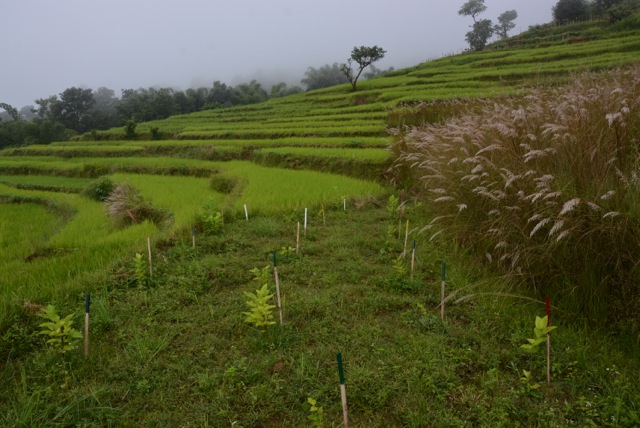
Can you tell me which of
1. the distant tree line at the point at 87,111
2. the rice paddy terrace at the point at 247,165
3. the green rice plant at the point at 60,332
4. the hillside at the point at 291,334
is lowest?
the hillside at the point at 291,334

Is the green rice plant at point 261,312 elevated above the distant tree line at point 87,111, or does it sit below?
below

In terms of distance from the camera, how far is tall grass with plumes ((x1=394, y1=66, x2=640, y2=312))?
284 centimetres

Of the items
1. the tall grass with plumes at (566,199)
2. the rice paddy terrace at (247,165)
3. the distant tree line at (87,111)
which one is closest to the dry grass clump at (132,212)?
the rice paddy terrace at (247,165)

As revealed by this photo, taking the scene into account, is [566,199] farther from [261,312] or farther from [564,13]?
[564,13]

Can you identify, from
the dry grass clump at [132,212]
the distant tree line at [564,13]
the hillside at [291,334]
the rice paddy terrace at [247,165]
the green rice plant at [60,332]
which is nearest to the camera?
the hillside at [291,334]

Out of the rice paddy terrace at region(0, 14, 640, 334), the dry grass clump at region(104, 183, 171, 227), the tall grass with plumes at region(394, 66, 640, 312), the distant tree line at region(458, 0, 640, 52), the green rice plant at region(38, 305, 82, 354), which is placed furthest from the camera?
the distant tree line at region(458, 0, 640, 52)

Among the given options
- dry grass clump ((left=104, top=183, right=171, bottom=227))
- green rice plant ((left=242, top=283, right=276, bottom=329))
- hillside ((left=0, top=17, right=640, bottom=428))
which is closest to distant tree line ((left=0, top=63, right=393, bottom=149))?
dry grass clump ((left=104, top=183, right=171, bottom=227))

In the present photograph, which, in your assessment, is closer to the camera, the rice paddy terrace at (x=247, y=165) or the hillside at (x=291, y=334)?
the hillside at (x=291, y=334)

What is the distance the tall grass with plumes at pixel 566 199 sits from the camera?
2.84 metres

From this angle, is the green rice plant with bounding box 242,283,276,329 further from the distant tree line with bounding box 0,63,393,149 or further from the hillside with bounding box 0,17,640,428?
the distant tree line with bounding box 0,63,393,149

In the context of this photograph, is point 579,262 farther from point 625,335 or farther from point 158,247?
point 158,247

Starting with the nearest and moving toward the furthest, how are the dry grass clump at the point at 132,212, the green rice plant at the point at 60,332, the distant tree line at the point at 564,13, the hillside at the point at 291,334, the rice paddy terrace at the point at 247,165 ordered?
1. the hillside at the point at 291,334
2. the green rice plant at the point at 60,332
3. the rice paddy terrace at the point at 247,165
4. the dry grass clump at the point at 132,212
5. the distant tree line at the point at 564,13

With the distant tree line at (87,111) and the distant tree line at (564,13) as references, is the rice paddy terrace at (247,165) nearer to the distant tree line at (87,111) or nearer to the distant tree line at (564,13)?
the distant tree line at (564,13)

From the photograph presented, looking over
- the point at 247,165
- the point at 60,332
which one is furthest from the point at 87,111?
the point at 60,332
